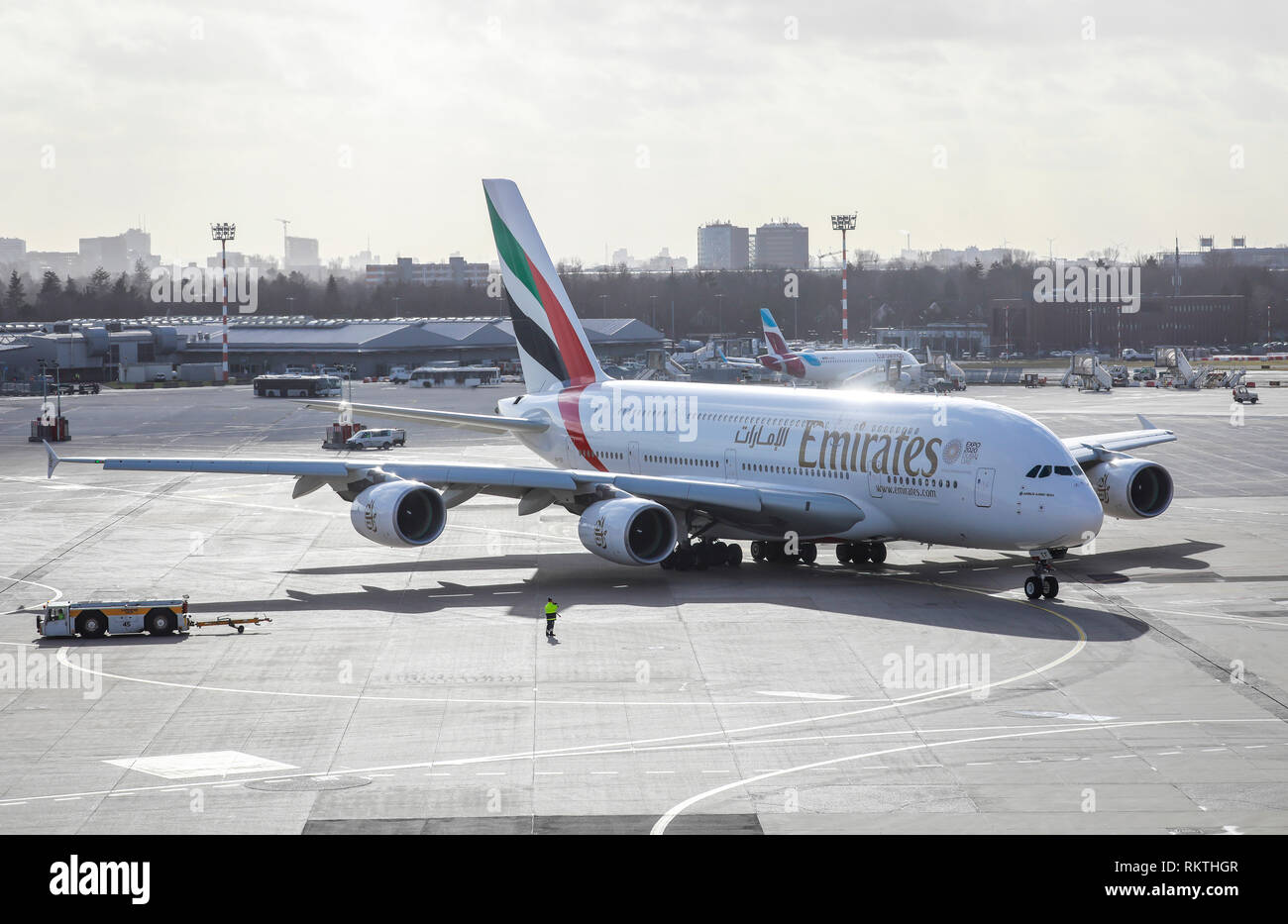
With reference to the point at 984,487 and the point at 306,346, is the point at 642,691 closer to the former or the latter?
the point at 984,487

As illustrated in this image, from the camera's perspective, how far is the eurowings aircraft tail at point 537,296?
53.2 meters

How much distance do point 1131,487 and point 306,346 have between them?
151204 mm

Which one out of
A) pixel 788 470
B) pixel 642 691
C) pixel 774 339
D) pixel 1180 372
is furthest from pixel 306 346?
pixel 642 691

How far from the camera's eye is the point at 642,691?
28.3m

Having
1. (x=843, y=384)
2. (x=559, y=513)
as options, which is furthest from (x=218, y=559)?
(x=843, y=384)

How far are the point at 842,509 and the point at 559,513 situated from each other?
19.1 metres

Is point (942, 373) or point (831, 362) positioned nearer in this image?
point (831, 362)

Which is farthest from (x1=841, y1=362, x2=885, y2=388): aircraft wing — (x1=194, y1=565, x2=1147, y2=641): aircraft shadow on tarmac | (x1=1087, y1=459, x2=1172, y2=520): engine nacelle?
(x1=194, y1=565, x2=1147, y2=641): aircraft shadow on tarmac

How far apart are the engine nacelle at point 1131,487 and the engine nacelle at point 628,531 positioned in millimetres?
14887

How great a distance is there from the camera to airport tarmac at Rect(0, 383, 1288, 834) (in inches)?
816

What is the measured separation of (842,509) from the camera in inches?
1602

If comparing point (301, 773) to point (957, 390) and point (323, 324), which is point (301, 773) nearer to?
point (957, 390)
